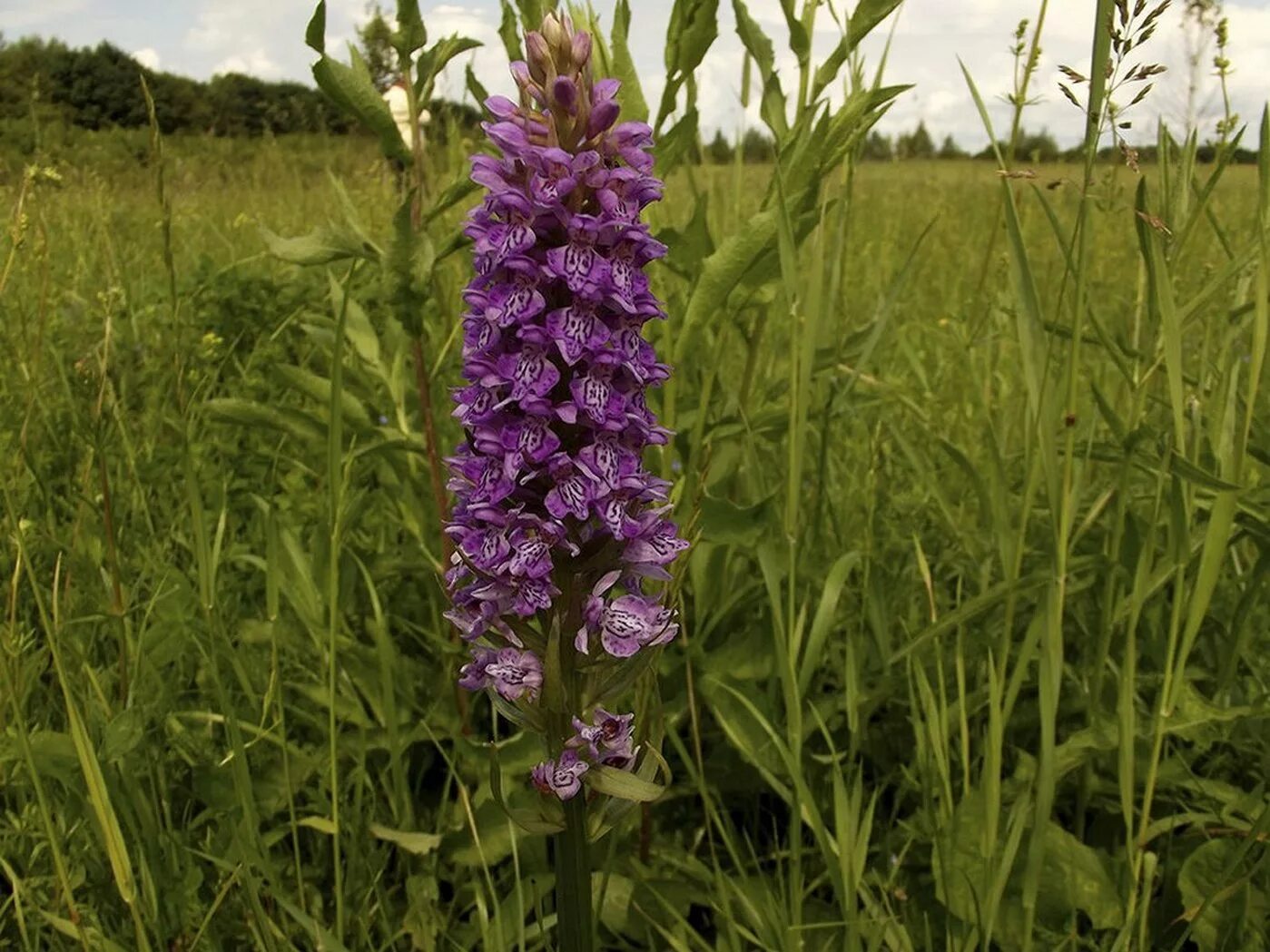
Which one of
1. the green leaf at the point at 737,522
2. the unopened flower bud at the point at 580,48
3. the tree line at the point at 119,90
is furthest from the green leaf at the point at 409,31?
the tree line at the point at 119,90

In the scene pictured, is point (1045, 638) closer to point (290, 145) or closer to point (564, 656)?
point (564, 656)

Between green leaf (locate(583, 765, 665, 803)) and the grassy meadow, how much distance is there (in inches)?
5.4

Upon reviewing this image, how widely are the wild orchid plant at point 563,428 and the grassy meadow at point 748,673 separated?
156mm

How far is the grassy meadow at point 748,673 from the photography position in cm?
156

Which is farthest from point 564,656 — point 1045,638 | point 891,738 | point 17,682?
point 891,738

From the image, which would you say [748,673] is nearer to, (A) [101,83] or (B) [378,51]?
(B) [378,51]

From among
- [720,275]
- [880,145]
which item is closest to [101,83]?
[880,145]

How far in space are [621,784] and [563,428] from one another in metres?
0.44

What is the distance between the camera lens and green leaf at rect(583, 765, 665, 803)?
1255 millimetres

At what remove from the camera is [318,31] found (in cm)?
175

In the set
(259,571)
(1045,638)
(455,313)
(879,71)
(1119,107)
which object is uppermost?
(879,71)

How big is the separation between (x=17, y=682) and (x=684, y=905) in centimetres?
117

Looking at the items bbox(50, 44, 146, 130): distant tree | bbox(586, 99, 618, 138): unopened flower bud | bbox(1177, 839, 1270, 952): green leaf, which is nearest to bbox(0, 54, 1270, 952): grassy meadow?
bbox(1177, 839, 1270, 952): green leaf

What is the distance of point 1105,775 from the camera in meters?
2.05
